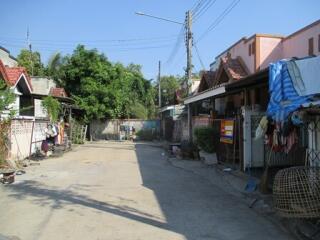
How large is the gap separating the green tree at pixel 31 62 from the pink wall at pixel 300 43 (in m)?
28.8

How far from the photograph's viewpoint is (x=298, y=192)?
21.7 ft

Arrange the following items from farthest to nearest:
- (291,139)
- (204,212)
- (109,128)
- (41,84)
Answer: (109,128) < (41,84) < (204,212) < (291,139)

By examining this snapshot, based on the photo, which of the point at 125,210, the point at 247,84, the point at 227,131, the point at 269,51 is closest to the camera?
the point at 125,210

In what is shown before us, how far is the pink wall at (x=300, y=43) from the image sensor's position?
575 inches

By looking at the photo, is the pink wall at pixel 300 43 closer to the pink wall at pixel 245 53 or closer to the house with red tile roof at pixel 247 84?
the house with red tile roof at pixel 247 84

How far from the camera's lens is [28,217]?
319 inches

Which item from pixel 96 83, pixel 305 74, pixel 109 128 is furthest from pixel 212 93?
pixel 109 128

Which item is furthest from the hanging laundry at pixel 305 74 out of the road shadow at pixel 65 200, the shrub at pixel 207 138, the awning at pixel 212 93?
the shrub at pixel 207 138

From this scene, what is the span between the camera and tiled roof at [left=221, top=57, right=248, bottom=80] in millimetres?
18098

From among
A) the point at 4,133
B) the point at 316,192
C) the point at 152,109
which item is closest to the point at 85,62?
the point at 152,109

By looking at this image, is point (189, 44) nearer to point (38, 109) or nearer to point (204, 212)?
point (38, 109)

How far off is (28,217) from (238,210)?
4.31 m

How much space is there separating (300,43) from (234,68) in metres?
3.71

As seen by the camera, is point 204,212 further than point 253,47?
No
